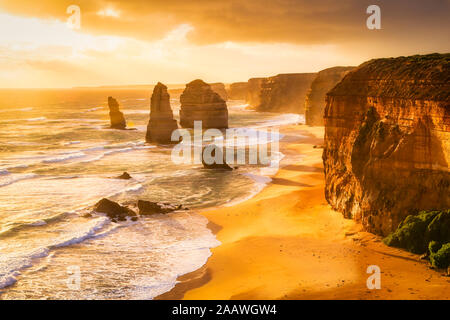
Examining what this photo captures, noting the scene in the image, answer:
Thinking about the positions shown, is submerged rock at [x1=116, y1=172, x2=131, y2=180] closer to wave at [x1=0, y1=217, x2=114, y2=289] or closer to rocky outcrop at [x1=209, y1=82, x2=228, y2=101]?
wave at [x1=0, y1=217, x2=114, y2=289]

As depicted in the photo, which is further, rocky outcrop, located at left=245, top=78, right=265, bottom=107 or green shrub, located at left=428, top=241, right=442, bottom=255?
rocky outcrop, located at left=245, top=78, right=265, bottom=107

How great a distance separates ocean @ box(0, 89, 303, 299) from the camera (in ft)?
53.4

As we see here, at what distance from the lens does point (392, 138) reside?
18141 millimetres

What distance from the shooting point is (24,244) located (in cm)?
2050

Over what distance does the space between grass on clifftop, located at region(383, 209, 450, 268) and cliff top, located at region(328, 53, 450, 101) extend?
189 inches

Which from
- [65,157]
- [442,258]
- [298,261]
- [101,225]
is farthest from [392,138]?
[65,157]

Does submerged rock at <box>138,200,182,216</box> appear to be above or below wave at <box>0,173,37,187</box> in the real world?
below

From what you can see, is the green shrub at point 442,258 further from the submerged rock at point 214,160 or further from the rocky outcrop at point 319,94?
the rocky outcrop at point 319,94

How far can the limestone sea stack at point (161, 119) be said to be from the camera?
57031 mm

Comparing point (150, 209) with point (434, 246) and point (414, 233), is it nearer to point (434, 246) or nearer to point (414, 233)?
point (414, 233)

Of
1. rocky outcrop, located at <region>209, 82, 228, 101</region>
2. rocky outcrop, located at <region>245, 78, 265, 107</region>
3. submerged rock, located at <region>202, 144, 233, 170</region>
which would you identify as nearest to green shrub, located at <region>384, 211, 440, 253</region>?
submerged rock, located at <region>202, 144, 233, 170</region>

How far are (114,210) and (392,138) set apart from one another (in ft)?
56.0
